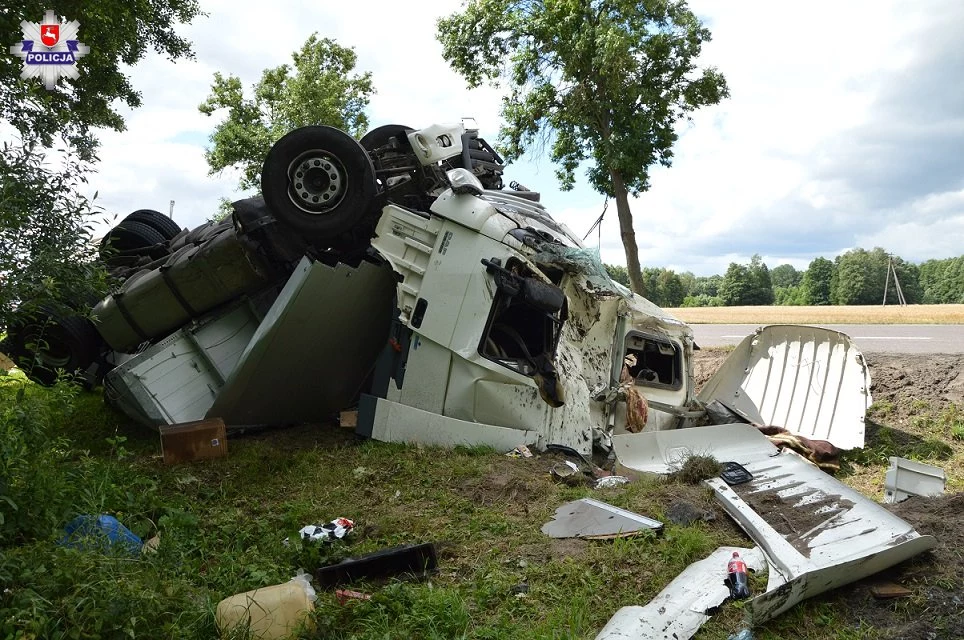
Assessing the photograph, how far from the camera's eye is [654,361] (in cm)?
734

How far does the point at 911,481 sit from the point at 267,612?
4.45 meters

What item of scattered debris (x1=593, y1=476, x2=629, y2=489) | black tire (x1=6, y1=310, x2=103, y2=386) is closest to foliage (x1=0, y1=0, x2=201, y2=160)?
black tire (x1=6, y1=310, x2=103, y2=386)

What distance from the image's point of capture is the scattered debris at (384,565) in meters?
3.36

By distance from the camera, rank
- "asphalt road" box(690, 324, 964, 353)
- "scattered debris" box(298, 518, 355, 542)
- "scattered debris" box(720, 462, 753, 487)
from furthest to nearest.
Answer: "asphalt road" box(690, 324, 964, 353)
"scattered debris" box(720, 462, 753, 487)
"scattered debris" box(298, 518, 355, 542)

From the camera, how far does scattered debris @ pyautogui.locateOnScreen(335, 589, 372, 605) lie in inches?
123

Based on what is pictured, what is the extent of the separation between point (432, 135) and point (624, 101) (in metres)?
7.33

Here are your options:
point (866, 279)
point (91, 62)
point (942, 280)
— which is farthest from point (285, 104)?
point (942, 280)

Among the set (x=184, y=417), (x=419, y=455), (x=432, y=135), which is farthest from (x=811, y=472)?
(x=184, y=417)

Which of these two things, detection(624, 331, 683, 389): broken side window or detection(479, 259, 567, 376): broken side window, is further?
detection(624, 331, 683, 389): broken side window

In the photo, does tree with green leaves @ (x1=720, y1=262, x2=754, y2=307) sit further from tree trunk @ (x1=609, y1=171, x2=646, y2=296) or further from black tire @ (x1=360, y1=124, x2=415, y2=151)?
black tire @ (x1=360, y1=124, x2=415, y2=151)

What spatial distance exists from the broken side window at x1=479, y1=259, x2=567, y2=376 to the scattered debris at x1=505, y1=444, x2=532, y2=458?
559 mm

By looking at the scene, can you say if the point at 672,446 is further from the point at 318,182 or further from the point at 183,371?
the point at 183,371

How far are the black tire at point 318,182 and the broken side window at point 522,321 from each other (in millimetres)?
1341

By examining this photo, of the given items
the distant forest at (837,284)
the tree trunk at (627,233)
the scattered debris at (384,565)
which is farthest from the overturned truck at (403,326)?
the distant forest at (837,284)
